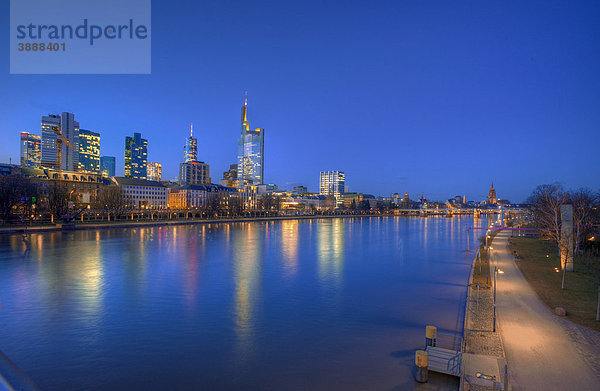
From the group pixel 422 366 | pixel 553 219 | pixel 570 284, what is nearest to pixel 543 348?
pixel 422 366

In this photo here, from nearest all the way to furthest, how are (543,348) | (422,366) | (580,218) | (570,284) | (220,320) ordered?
(422,366) < (543,348) < (220,320) < (570,284) < (580,218)

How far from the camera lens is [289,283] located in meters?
24.2

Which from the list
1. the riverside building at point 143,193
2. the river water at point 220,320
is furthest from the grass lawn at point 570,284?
the riverside building at point 143,193

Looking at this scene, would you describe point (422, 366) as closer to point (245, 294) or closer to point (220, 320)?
point (220, 320)

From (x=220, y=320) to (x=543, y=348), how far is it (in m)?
13.3

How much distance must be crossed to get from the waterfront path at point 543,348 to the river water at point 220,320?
8.57 ft

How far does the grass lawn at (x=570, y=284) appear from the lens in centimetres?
1534

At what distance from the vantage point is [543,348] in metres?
11.5

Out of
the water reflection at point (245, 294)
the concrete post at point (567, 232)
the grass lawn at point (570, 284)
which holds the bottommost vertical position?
the water reflection at point (245, 294)

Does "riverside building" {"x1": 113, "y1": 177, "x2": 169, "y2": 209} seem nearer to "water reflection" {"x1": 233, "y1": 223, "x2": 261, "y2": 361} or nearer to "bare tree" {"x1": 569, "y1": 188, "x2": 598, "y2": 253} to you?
"water reflection" {"x1": 233, "y1": 223, "x2": 261, "y2": 361}

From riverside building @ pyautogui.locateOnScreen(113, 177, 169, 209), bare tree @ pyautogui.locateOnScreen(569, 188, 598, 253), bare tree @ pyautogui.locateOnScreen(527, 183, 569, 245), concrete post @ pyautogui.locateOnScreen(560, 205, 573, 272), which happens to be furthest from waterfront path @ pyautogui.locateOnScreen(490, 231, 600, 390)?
riverside building @ pyautogui.locateOnScreen(113, 177, 169, 209)

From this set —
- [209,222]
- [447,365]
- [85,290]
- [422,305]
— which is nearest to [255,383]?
[447,365]

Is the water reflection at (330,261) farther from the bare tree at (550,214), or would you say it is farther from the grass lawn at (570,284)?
the bare tree at (550,214)

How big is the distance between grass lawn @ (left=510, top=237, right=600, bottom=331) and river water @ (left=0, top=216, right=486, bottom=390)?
447 cm
